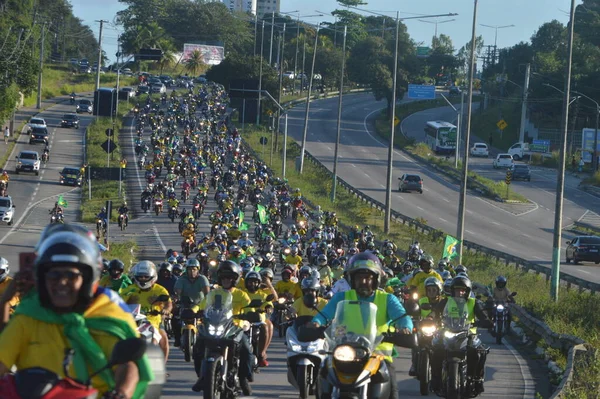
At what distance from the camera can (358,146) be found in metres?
105

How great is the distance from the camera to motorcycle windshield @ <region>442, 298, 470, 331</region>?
15.5 metres

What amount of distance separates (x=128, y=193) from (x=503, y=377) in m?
54.2

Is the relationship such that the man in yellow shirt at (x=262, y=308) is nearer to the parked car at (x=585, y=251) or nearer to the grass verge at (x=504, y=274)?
the grass verge at (x=504, y=274)

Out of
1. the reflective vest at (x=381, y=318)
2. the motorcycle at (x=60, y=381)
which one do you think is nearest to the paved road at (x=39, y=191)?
the reflective vest at (x=381, y=318)

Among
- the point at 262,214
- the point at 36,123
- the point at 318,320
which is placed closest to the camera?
the point at 318,320

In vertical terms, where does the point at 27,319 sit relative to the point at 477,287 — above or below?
above

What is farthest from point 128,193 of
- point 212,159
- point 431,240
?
point 431,240

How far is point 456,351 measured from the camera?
15.3 meters

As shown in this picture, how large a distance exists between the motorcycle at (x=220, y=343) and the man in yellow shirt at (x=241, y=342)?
11 cm

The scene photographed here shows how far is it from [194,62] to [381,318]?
6422 inches

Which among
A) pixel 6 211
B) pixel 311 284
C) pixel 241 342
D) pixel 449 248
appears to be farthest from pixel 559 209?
pixel 6 211

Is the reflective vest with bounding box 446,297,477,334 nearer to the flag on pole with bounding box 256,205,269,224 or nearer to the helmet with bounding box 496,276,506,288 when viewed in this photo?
the helmet with bounding box 496,276,506,288

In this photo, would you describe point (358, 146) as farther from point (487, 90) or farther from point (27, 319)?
point (27, 319)

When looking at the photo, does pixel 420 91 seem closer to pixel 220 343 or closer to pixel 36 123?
pixel 36 123
